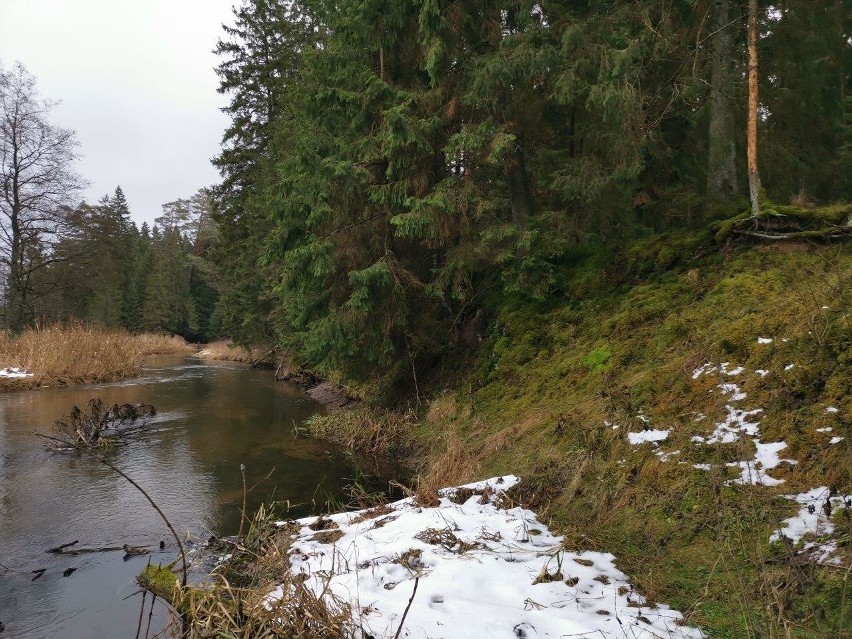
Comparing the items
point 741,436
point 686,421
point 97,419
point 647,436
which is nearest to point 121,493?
point 97,419

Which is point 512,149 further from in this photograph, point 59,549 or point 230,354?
point 230,354

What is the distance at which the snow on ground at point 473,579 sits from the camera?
277 cm

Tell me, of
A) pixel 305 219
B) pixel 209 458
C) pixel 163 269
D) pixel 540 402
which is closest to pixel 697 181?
pixel 540 402

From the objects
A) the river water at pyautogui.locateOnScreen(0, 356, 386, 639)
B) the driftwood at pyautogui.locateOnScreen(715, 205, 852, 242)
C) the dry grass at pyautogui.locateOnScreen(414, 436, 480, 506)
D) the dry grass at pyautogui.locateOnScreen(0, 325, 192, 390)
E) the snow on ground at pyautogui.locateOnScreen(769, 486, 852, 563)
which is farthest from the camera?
the dry grass at pyautogui.locateOnScreen(0, 325, 192, 390)

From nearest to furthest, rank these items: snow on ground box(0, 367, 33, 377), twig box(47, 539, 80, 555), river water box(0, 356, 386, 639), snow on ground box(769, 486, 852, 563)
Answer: snow on ground box(769, 486, 852, 563), river water box(0, 356, 386, 639), twig box(47, 539, 80, 555), snow on ground box(0, 367, 33, 377)

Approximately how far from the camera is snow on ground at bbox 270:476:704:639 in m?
2.77

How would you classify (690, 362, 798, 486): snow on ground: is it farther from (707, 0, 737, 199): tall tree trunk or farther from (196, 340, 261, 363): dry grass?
(196, 340, 261, 363): dry grass

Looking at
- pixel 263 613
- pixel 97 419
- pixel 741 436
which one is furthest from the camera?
pixel 97 419

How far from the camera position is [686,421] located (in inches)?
187

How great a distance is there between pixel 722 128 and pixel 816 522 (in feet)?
23.5

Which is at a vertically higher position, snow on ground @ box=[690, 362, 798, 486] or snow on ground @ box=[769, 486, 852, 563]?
snow on ground @ box=[690, 362, 798, 486]

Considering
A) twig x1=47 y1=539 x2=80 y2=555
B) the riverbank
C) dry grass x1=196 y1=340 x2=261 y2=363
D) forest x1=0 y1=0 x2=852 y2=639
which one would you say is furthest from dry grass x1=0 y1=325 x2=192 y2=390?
the riverbank

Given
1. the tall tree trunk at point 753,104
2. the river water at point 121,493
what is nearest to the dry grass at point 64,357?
the river water at point 121,493

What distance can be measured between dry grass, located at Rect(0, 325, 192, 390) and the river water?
2060 mm
